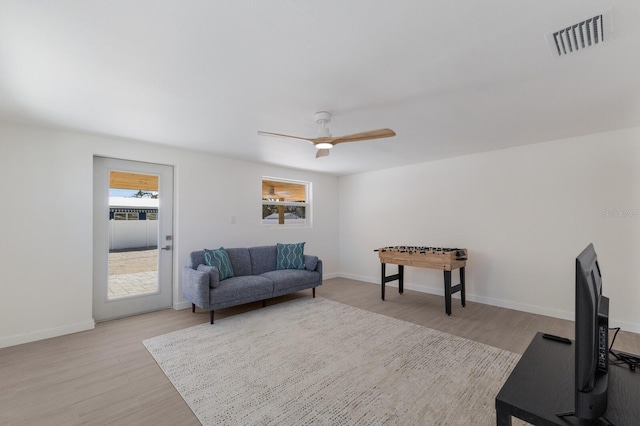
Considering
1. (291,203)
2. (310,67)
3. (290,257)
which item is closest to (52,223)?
(290,257)

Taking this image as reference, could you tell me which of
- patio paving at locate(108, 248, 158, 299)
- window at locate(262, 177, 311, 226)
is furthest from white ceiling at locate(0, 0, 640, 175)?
window at locate(262, 177, 311, 226)

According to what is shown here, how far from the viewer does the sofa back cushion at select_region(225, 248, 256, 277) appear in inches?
176

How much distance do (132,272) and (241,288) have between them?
1631mm

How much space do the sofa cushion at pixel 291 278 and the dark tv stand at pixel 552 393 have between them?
338 centimetres

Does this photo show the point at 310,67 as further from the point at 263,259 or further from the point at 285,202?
the point at 285,202

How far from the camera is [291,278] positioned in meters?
4.41

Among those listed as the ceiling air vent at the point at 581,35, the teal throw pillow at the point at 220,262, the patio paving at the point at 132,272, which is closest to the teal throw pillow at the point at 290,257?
the teal throw pillow at the point at 220,262

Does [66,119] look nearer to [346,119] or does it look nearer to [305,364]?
[346,119]

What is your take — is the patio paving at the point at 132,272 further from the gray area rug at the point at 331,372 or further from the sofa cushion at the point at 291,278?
the sofa cushion at the point at 291,278

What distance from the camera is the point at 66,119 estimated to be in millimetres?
3020

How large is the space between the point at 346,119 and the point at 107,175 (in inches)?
129

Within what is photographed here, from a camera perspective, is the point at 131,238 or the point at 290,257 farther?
the point at 290,257

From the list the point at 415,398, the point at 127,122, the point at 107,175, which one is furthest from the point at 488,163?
the point at 107,175

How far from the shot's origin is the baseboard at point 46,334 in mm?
3037
